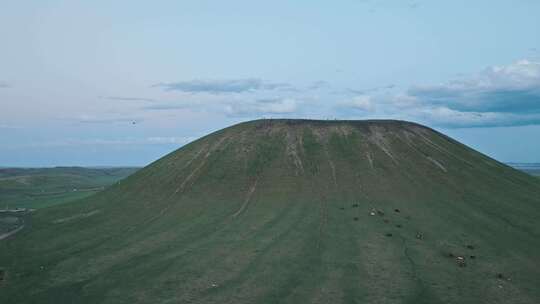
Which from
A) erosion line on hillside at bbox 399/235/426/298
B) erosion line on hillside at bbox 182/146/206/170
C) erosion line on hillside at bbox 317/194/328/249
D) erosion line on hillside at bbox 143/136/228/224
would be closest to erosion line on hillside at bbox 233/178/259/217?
erosion line on hillside at bbox 317/194/328/249

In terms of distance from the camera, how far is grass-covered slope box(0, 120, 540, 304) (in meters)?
45.7

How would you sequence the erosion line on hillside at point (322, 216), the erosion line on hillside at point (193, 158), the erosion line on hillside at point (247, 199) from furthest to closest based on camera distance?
1. the erosion line on hillside at point (193, 158)
2. the erosion line on hillside at point (247, 199)
3. the erosion line on hillside at point (322, 216)

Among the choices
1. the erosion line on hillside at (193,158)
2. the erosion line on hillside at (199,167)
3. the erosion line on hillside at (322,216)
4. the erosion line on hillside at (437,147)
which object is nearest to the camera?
the erosion line on hillside at (322,216)

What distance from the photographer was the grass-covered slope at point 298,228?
45.7 m

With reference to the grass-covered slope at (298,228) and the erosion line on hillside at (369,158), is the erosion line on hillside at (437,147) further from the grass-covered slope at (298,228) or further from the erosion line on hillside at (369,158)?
the erosion line on hillside at (369,158)

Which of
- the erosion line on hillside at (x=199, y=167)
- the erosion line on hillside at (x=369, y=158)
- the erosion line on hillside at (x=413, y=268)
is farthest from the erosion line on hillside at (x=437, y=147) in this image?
the erosion line on hillside at (x=413, y=268)

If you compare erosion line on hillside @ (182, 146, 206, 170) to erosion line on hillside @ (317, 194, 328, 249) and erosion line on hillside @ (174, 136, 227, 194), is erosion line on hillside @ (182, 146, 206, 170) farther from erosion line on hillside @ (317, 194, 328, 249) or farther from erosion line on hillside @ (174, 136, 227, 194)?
erosion line on hillside @ (317, 194, 328, 249)

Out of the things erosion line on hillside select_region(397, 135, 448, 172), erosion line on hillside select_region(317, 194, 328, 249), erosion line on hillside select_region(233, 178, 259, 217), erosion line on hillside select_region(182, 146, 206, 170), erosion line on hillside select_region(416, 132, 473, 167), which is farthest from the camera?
erosion line on hillside select_region(416, 132, 473, 167)

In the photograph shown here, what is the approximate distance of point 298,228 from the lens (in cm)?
6725

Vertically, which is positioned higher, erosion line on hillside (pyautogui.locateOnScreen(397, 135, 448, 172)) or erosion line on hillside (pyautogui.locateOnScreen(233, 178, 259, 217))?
erosion line on hillside (pyautogui.locateOnScreen(397, 135, 448, 172))

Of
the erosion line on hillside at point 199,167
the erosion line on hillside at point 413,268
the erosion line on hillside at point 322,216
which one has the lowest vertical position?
the erosion line on hillside at point 413,268

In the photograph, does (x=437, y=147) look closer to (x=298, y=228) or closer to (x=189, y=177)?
(x=298, y=228)

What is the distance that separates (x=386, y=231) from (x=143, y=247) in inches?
1247

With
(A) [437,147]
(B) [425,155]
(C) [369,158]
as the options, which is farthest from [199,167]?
(A) [437,147]
